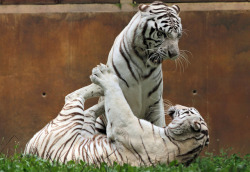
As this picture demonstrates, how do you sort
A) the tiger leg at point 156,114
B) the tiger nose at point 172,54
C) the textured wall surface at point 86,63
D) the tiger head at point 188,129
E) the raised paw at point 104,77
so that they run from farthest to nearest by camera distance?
the textured wall surface at point 86,63 → the tiger leg at point 156,114 → the raised paw at point 104,77 → the tiger nose at point 172,54 → the tiger head at point 188,129

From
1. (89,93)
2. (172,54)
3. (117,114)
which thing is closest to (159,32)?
(172,54)

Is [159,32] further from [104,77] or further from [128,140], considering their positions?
[128,140]

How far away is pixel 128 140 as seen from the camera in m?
5.23

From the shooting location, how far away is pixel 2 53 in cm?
903

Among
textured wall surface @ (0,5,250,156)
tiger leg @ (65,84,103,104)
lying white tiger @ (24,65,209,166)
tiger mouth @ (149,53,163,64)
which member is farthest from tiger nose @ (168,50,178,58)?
textured wall surface @ (0,5,250,156)

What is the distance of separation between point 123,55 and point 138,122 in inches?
27.2

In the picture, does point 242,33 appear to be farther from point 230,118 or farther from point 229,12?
point 230,118

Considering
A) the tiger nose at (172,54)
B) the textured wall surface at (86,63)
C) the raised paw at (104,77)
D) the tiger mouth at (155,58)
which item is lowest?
the textured wall surface at (86,63)

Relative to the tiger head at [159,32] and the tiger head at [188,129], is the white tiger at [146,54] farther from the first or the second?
the tiger head at [188,129]

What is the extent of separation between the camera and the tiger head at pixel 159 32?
17.6 feet

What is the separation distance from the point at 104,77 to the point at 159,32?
0.59m

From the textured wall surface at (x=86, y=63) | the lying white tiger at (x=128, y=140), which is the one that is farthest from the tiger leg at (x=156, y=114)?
the textured wall surface at (x=86, y=63)

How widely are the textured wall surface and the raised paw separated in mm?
3523

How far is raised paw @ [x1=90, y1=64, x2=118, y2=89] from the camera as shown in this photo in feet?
17.8
